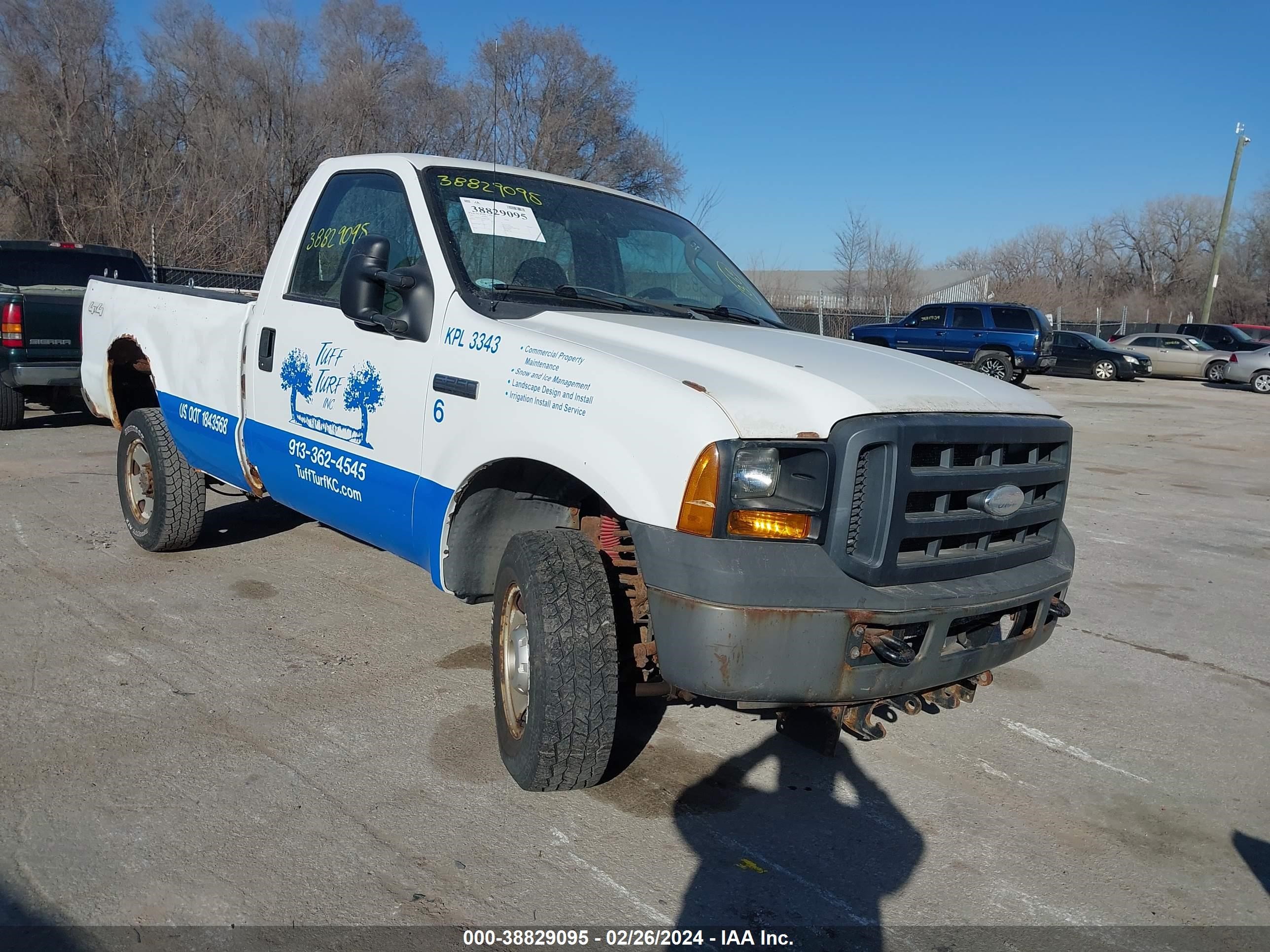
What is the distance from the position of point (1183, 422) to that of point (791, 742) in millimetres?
16348

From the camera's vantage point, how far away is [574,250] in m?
4.21

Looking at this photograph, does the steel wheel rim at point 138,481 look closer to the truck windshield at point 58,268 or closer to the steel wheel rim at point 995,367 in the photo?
the truck windshield at point 58,268

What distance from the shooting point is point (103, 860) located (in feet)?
9.58

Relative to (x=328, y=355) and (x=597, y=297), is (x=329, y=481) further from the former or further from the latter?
(x=597, y=297)

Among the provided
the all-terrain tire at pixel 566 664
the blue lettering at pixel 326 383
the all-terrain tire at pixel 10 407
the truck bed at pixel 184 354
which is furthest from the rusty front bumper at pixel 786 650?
the all-terrain tire at pixel 10 407

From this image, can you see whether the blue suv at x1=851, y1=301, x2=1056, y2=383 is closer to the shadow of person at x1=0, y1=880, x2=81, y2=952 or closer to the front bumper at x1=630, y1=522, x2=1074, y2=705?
the front bumper at x1=630, y1=522, x2=1074, y2=705

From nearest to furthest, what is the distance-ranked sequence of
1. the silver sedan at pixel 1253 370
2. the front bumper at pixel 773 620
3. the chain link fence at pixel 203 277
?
the front bumper at pixel 773 620 → the chain link fence at pixel 203 277 → the silver sedan at pixel 1253 370

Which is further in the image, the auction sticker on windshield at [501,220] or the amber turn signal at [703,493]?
the auction sticker on windshield at [501,220]

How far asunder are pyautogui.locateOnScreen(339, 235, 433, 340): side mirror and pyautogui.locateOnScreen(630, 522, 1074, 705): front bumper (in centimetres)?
140

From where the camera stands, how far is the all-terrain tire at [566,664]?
3115 millimetres

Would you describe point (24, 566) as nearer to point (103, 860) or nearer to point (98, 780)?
point (98, 780)

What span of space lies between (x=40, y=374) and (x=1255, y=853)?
10222mm

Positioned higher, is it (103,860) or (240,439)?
(240,439)

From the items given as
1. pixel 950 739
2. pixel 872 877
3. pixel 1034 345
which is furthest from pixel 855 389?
pixel 1034 345
